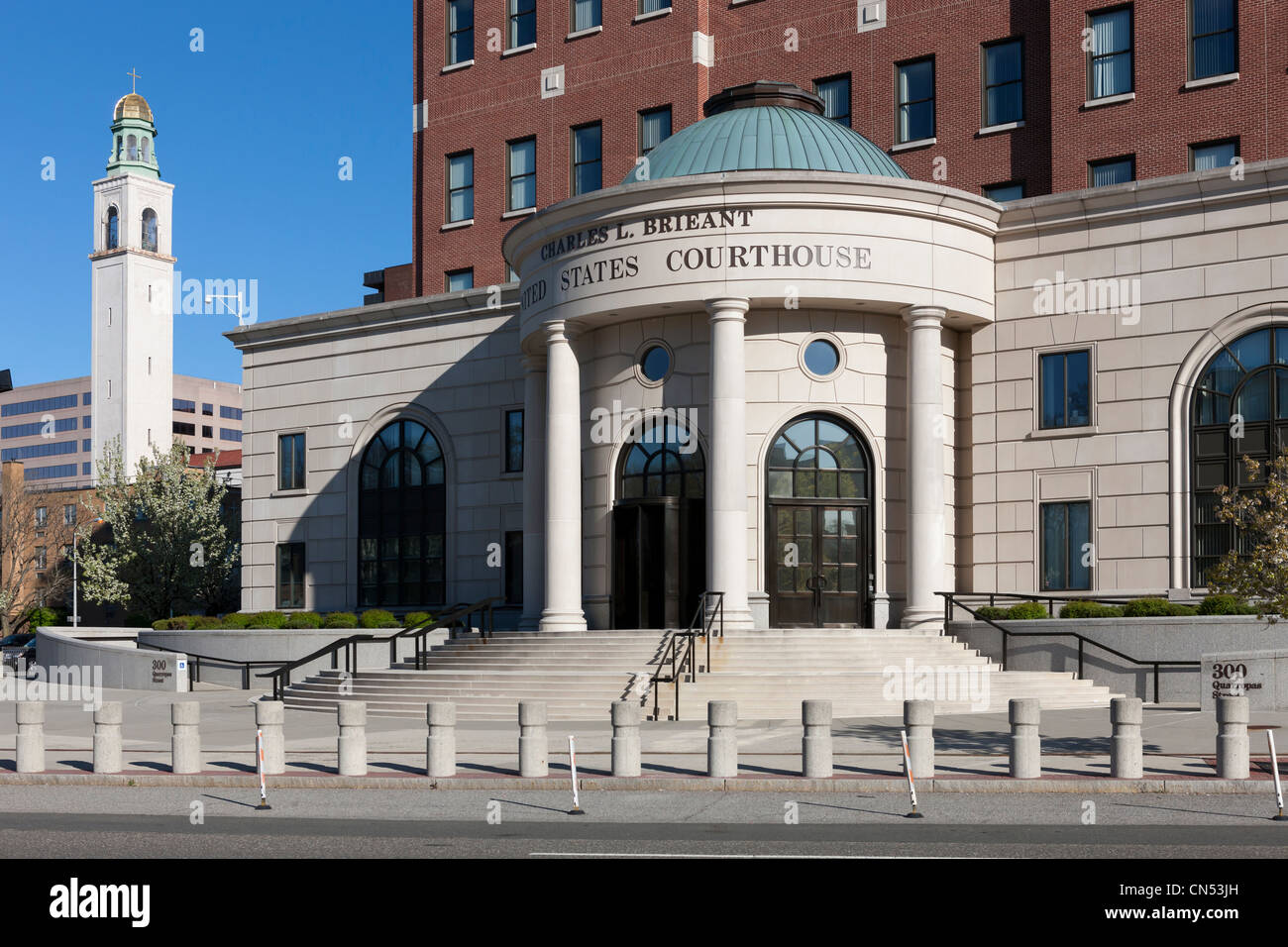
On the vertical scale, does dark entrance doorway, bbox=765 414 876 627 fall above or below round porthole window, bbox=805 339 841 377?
below

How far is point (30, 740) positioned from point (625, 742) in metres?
7.79

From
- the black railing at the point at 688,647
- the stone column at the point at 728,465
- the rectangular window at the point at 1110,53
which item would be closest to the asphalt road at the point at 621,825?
the black railing at the point at 688,647

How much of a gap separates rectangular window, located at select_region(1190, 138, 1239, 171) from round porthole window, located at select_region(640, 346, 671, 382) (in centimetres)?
1351

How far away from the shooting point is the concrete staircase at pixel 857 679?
26.2 meters

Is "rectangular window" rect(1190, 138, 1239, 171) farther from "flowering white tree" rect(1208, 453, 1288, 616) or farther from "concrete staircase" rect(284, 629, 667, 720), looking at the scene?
"flowering white tree" rect(1208, 453, 1288, 616)

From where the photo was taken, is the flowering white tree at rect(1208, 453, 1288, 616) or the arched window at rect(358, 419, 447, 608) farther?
the arched window at rect(358, 419, 447, 608)

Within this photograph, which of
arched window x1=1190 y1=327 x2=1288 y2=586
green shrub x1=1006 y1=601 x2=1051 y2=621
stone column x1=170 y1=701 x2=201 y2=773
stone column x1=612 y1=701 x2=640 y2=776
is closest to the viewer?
stone column x1=612 y1=701 x2=640 y2=776

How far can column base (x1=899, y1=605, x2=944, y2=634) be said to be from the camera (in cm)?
3033

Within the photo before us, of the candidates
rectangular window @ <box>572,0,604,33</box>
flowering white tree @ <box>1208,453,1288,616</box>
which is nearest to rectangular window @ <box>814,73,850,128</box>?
rectangular window @ <box>572,0,604,33</box>

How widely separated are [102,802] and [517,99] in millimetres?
31917

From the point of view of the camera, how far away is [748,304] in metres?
30.8

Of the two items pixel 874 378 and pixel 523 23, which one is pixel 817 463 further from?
pixel 523 23

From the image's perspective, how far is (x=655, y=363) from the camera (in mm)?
32812
